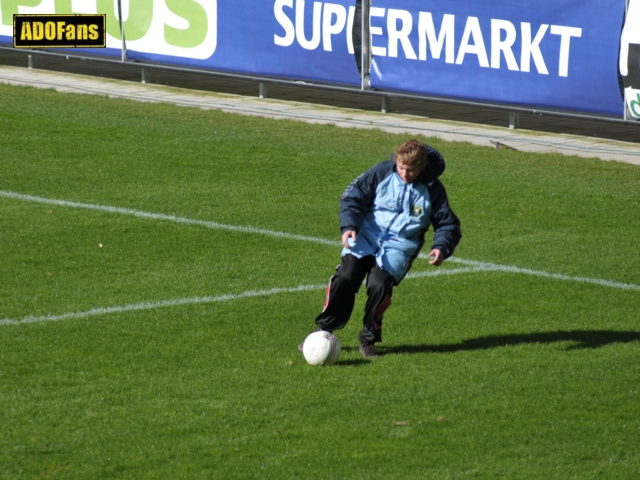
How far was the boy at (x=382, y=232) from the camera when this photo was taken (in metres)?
7.23

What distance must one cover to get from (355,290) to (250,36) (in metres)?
11.6

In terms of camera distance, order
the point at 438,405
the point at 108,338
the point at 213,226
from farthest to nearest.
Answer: the point at 213,226 → the point at 108,338 → the point at 438,405

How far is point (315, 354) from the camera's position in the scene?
709cm

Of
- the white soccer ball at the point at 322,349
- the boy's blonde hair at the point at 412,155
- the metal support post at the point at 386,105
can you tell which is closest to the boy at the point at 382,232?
the boy's blonde hair at the point at 412,155

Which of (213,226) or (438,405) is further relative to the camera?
(213,226)

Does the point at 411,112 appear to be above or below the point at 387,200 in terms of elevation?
below

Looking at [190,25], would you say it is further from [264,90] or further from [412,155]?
[412,155]

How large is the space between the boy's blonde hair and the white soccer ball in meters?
1.19

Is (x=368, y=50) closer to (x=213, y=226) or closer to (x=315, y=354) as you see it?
(x=213, y=226)

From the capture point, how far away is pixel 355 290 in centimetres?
733

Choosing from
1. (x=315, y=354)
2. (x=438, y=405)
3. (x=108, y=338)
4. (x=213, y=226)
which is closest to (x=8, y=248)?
(x=213, y=226)

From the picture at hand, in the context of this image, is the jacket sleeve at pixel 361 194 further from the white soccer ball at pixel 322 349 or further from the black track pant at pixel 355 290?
the white soccer ball at pixel 322 349

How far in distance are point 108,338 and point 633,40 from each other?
930 cm

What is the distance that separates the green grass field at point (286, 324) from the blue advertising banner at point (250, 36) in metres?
3.34
